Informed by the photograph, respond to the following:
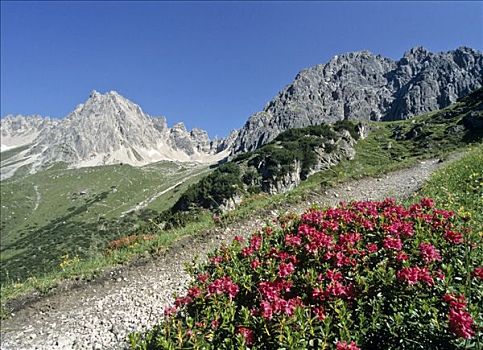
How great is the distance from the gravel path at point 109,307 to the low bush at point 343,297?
606 centimetres

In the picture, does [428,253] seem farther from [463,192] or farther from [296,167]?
[296,167]

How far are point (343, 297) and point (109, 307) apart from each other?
10003 millimetres

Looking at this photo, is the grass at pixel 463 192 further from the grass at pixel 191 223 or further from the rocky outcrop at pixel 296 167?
the rocky outcrop at pixel 296 167

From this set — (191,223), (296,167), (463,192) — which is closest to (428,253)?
(463,192)

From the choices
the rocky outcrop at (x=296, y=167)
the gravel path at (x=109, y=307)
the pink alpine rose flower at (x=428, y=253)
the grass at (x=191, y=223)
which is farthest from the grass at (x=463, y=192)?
the rocky outcrop at (x=296, y=167)

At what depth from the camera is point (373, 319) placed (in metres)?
4.52

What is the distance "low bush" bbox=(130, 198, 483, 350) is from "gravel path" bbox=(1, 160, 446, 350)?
19.9 feet

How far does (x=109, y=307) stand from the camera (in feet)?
40.6

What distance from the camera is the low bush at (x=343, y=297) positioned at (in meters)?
4.34

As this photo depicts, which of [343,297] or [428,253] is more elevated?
[428,253]

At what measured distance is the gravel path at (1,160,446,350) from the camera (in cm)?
1100

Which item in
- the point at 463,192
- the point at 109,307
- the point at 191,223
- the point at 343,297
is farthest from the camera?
the point at 191,223

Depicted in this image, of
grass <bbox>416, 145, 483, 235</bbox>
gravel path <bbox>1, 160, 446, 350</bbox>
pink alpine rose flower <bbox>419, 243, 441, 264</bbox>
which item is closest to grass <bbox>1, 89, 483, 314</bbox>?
gravel path <bbox>1, 160, 446, 350</bbox>

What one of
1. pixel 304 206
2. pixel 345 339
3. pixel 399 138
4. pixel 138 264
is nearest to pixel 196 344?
pixel 345 339
